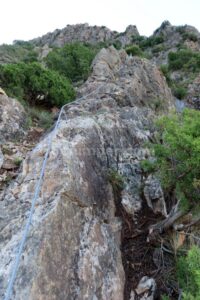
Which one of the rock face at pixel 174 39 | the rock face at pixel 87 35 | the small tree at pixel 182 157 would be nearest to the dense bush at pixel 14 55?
the rock face at pixel 87 35

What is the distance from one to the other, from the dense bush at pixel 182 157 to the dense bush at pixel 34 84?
552cm

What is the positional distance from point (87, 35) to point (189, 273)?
121 ft

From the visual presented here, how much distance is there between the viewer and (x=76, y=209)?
4637 mm

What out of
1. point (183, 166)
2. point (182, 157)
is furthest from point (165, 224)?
point (182, 157)

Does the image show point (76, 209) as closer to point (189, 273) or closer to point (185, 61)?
point (189, 273)

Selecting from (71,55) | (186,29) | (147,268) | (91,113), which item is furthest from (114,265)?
(186,29)

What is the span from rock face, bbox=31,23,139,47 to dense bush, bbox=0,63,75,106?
1014 inches

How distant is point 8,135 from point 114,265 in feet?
13.8

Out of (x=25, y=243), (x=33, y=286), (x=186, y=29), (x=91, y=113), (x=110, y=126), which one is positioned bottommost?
(x=33, y=286)

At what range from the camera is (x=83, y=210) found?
4.77 metres

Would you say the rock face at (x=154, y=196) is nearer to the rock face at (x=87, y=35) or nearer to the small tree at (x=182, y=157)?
the small tree at (x=182, y=157)

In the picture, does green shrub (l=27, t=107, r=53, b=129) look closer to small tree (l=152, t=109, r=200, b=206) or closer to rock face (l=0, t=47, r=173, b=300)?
rock face (l=0, t=47, r=173, b=300)

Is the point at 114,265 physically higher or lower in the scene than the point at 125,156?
lower

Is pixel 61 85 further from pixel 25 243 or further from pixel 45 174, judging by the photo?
pixel 25 243
